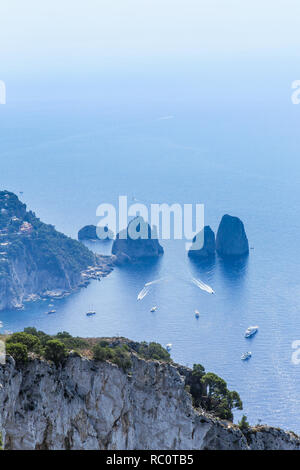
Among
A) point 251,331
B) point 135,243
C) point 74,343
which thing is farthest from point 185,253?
point 74,343

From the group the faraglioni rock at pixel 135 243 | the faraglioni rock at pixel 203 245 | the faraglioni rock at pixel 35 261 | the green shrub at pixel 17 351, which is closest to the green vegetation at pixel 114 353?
the green shrub at pixel 17 351

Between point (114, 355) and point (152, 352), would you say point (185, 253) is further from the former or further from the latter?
point (114, 355)

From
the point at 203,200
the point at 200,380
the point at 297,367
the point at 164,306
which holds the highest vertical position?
the point at 203,200

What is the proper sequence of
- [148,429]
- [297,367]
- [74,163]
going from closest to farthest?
[148,429]
[297,367]
[74,163]

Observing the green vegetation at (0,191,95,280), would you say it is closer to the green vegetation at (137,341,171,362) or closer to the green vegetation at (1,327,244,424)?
the green vegetation at (137,341,171,362)

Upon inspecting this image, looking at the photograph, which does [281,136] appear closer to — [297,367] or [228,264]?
[228,264]

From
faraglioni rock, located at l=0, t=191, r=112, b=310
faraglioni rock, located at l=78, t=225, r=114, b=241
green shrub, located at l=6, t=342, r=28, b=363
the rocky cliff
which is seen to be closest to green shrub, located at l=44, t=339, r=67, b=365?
the rocky cliff

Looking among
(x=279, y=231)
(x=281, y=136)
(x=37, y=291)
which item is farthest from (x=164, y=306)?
(x=281, y=136)
